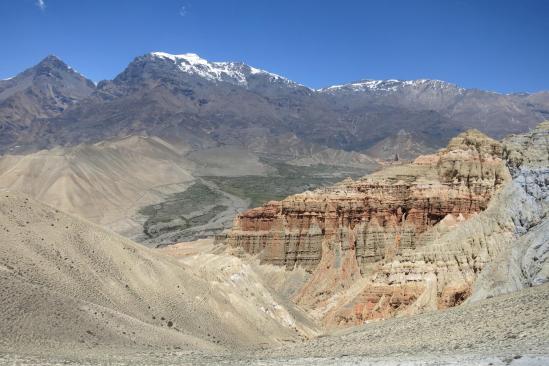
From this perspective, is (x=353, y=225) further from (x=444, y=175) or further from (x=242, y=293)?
(x=242, y=293)

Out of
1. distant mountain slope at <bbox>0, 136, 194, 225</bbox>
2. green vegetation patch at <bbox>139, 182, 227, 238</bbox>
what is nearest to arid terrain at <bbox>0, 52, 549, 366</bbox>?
green vegetation patch at <bbox>139, 182, 227, 238</bbox>

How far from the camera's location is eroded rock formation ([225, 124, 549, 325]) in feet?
177

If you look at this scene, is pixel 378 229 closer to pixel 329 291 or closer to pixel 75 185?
pixel 329 291

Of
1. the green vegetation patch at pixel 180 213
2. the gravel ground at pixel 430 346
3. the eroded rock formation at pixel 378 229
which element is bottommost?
the gravel ground at pixel 430 346

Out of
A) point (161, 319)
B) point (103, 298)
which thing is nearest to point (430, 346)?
point (161, 319)

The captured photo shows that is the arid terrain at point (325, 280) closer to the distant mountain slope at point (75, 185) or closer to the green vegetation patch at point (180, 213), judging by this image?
the green vegetation patch at point (180, 213)

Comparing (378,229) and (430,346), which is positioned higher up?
(378,229)

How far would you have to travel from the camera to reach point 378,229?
72.0 m

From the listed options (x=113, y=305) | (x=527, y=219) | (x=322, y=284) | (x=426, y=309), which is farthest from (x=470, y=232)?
(x=113, y=305)

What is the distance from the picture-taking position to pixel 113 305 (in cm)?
3459

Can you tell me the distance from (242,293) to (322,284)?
22.8 m

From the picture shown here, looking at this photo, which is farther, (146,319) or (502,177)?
(502,177)

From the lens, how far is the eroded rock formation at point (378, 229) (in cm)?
5388

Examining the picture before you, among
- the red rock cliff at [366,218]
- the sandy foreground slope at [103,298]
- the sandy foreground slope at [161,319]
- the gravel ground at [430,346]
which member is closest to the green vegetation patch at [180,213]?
the red rock cliff at [366,218]
